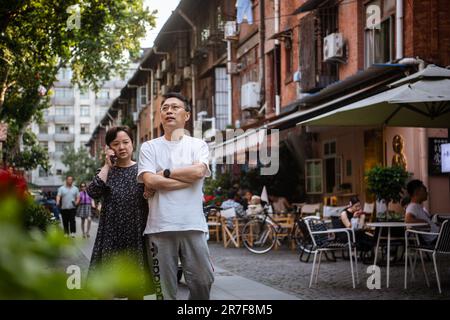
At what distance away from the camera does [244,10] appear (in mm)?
28547

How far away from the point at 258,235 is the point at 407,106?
23.7 ft

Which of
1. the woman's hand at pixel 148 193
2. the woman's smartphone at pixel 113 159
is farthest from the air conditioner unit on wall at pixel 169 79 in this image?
the woman's hand at pixel 148 193

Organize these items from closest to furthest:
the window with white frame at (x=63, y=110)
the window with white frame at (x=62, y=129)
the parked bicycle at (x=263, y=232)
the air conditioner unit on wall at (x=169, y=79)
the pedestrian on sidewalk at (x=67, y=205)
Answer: the parked bicycle at (x=263, y=232)
the pedestrian on sidewalk at (x=67, y=205)
the air conditioner unit on wall at (x=169, y=79)
the window with white frame at (x=63, y=110)
the window with white frame at (x=62, y=129)

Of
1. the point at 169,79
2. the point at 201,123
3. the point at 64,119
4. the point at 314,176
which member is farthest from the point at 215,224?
the point at 64,119

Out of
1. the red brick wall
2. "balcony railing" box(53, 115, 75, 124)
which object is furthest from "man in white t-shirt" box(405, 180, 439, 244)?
"balcony railing" box(53, 115, 75, 124)

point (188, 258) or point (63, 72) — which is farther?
point (63, 72)

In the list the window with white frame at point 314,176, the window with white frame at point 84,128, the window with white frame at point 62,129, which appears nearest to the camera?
the window with white frame at point 314,176

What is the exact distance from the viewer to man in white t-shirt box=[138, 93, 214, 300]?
506 cm

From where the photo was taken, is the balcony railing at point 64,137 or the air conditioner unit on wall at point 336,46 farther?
the balcony railing at point 64,137

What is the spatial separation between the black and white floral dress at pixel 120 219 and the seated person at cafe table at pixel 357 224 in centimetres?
635

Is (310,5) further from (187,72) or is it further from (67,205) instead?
(187,72)

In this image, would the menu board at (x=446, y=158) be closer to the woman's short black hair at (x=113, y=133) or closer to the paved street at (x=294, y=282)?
the paved street at (x=294, y=282)

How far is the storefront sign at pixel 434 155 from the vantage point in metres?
16.4

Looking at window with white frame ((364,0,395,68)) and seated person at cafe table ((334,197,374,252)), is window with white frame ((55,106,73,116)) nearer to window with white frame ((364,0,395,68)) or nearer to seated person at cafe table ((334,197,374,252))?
window with white frame ((364,0,395,68))
